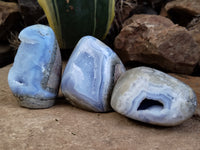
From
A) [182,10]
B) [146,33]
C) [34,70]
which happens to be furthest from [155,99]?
[182,10]

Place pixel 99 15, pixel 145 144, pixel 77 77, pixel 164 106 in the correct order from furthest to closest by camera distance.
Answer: pixel 99 15
pixel 77 77
pixel 164 106
pixel 145 144

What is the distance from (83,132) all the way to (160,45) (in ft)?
4.27

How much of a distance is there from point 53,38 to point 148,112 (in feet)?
2.68

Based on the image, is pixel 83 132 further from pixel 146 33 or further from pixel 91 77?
pixel 146 33

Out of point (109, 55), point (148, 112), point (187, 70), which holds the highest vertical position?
point (109, 55)

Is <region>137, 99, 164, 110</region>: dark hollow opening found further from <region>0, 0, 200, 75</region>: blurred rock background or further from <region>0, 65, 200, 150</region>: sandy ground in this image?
<region>0, 0, 200, 75</region>: blurred rock background

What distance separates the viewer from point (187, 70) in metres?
2.69

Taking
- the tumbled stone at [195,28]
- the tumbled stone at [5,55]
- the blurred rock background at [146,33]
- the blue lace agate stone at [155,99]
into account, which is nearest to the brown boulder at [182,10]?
the blurred rock background at [146,33]

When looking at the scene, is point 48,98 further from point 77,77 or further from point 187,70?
point 187,70

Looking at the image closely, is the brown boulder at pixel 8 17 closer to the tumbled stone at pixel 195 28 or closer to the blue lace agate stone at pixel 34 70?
the blue lace agate stone at pixel 34 70

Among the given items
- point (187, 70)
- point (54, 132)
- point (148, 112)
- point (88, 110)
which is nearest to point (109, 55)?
point (88, 110)

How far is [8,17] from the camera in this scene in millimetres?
3406

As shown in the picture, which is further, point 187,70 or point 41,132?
point 187,70

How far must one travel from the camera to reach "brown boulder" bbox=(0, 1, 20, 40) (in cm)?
340
